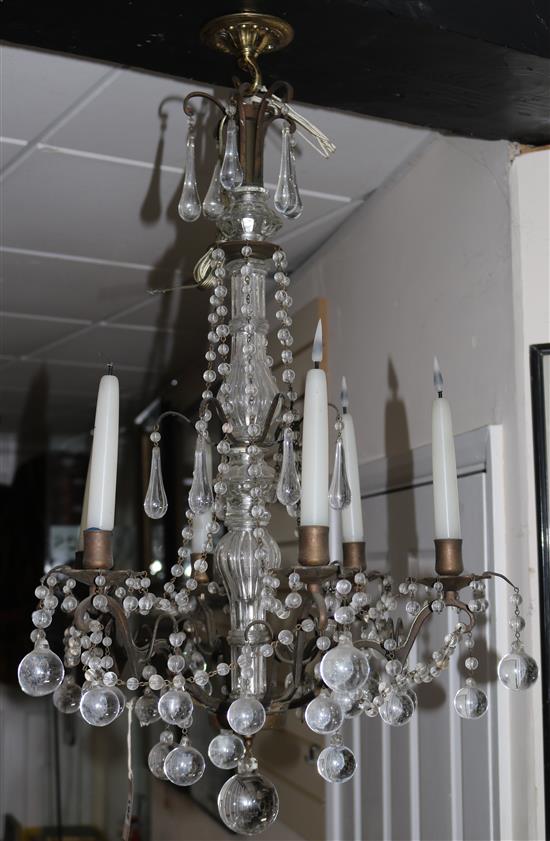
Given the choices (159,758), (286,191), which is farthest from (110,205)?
(159,758)

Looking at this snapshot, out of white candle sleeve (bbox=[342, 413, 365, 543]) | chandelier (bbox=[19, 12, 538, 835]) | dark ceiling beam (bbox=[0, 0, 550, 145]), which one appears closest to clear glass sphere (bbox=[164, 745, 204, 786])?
chandelier (bbox=[19, 12, 538, 835])

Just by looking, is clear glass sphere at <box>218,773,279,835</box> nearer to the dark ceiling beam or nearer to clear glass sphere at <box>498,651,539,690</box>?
clear glass sphere at <box>498,651,539,690</box>

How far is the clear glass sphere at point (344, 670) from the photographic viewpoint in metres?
0.77

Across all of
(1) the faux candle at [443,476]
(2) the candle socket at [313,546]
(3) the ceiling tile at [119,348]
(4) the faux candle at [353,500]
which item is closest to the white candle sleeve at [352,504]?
(4) the faux candle at [353,500]

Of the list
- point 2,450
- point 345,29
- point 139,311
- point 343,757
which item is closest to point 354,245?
point 139,311

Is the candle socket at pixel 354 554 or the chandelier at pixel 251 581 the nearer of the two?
the chandelier at pixel 251 581

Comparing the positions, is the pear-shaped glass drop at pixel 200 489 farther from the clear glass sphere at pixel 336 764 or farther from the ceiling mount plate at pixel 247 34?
the ceiling mount plate at pixel 247 34

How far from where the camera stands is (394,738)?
70.9 inches

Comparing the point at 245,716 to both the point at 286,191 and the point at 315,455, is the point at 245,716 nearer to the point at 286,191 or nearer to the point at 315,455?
the point at 315,455

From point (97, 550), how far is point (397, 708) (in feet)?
0.98

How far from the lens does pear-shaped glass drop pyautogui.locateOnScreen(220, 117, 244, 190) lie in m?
0.97

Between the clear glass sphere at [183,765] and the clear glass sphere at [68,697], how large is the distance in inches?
5.7

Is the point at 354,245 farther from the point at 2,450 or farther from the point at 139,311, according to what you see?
the point at 2,450

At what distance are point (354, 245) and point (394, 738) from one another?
3.21ft
